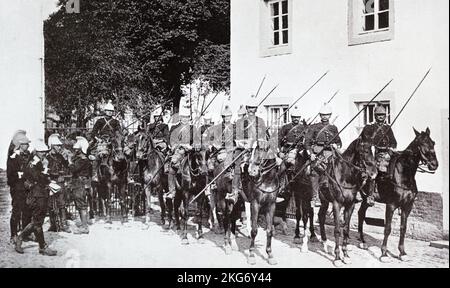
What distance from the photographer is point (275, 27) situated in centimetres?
1031

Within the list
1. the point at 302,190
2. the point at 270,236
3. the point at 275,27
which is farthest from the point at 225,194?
the point at 275,27

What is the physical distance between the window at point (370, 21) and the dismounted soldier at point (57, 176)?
5611 millimetres

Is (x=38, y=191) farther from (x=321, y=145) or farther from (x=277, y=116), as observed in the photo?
(x=321, y=145)

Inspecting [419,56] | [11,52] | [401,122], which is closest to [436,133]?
[401,122]

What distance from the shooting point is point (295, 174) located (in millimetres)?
9164

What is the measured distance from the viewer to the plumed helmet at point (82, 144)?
10070 mm

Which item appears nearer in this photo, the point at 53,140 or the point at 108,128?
the point at 53,140

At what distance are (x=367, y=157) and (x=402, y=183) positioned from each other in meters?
0.78

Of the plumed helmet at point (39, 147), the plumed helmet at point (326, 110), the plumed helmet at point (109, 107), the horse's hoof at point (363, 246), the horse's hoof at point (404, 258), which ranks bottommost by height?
the horse's hoof at point (404, 258)

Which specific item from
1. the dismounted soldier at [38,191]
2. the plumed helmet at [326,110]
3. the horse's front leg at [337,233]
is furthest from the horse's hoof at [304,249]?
the dismounted soldier at [38,191]

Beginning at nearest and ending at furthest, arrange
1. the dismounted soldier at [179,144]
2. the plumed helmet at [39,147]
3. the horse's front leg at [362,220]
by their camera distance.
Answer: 1. the plumed helmet at [39,147]
2. the horse's front leg at [362,220]
3. the dismounted soldier at [179,144]

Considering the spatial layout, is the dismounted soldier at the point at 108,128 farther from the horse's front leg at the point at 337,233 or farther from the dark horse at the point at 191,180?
the horse's front leg at the point at 337,233

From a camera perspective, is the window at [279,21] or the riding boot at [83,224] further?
the window at [279,21]

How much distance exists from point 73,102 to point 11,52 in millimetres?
1502
